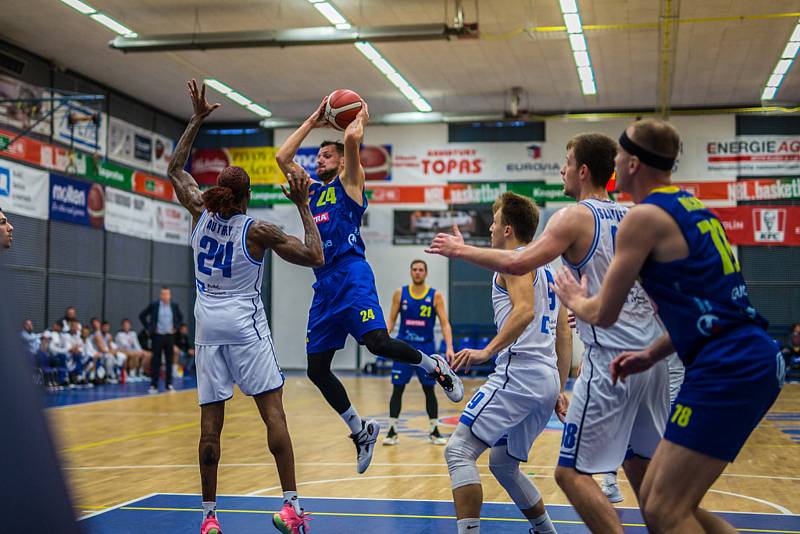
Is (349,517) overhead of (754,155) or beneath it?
beneath

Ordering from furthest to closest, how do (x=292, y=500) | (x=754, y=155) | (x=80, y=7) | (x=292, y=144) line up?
(x=754, y=155) → (x=80, y=7) → (x=292, y=144) → (x=292, y=500)

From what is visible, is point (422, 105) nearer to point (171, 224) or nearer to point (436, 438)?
point (171, 224)

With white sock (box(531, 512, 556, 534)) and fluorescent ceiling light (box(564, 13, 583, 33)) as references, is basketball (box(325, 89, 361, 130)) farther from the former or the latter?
fluorescent ceiling light (box(564, 13, 583, 33))

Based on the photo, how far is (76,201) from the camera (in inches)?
822

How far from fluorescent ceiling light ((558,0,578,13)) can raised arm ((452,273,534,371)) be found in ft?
41.4

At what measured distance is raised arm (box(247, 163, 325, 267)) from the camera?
15.9 ft

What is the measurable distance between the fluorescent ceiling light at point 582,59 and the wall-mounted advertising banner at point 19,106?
37.9 feet

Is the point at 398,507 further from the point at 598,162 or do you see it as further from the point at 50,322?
the point at 50,322

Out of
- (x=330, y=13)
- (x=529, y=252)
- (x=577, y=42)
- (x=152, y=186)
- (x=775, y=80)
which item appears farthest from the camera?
(x=152, y=186)

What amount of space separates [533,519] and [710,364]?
1962 millimetres

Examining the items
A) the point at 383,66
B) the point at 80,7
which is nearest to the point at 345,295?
the point at 80,7

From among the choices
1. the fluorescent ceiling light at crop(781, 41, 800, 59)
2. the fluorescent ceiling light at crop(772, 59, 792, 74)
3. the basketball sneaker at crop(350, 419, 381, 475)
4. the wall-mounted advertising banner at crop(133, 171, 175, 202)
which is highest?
the fluorescent ceiling light at crop(781, 41, 800, 59)

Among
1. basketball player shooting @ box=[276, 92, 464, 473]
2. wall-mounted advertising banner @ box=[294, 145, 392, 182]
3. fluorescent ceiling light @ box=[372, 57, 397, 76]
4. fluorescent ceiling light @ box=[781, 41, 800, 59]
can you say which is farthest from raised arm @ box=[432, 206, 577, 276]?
wall-mounted advertising banner @ box=[294, 145, 392, 182]

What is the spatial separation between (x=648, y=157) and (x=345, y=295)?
9.97ft
